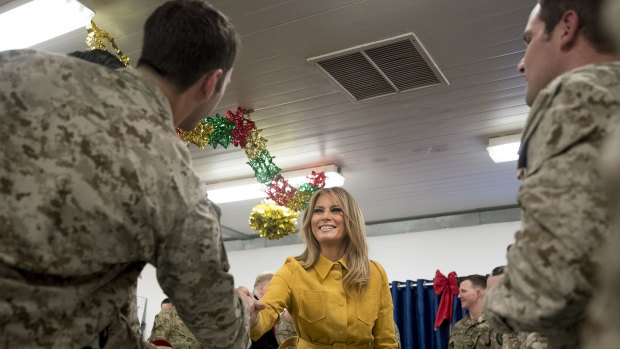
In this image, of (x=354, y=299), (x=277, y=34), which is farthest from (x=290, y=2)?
(x=354, y=299)

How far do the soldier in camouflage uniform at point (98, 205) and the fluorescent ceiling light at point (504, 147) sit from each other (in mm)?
5546

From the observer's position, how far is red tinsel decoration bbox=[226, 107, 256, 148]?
577cm

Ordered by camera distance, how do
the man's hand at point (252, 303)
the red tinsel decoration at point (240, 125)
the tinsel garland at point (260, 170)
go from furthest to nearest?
the red tinsel decoration at point (240, 125) → the tinsel garland at point (260, 170) → the man's hand at point (252, 303)

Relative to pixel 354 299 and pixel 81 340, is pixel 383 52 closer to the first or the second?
pixel 354 299

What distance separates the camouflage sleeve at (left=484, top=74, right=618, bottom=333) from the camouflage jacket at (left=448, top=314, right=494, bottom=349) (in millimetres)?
4849

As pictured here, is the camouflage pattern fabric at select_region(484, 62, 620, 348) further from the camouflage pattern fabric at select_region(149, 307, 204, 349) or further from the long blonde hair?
the camouflage pattern fabric at select_region(149, 307, 204, 349)

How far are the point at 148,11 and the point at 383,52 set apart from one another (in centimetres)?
183

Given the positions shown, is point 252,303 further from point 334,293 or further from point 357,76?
point 357,76

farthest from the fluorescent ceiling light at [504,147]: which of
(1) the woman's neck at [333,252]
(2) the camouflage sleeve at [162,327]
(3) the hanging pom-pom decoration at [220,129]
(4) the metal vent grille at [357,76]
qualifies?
(2) the camouflage sleeve at [162,327]

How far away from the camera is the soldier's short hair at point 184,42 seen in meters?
1.50

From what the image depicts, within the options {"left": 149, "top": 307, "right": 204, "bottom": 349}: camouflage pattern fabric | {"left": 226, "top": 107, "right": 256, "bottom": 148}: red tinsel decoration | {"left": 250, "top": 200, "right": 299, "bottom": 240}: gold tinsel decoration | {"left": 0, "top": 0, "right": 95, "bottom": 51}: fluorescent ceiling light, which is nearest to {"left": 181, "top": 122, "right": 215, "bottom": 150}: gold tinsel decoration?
{"left": 226, "top": 107, "right": 256, "bottom": 148}: red tinsel decoration

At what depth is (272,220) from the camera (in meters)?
5.99

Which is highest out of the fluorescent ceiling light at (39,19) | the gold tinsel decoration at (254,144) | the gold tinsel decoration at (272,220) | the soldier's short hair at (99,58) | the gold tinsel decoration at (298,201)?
the fluorescent ceiling light at (39,19)

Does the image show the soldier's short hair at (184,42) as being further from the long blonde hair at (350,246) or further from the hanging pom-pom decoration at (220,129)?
the hanging pom-pom decoration at (220,129)
